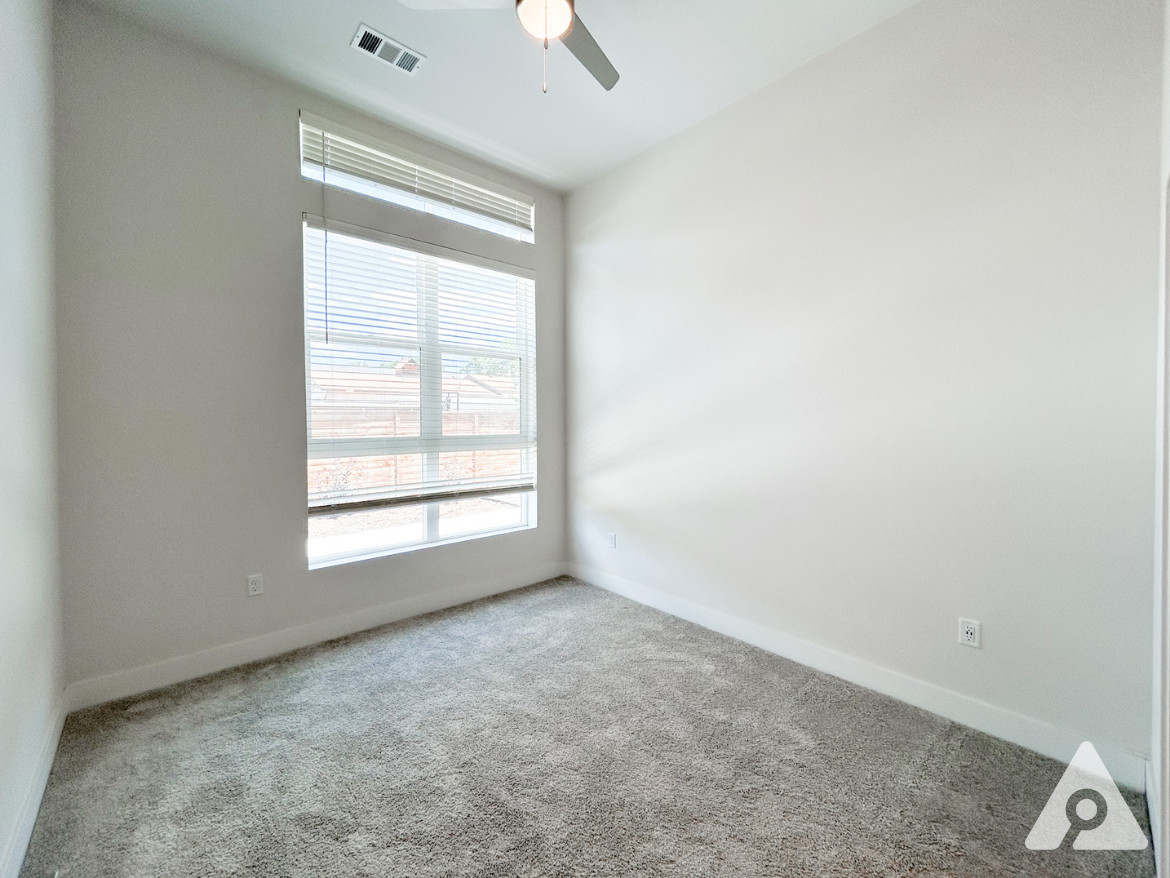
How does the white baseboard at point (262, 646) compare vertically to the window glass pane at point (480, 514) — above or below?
below

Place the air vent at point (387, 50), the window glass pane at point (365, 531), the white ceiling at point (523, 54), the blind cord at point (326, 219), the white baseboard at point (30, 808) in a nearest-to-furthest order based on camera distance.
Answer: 1. the white baseboard at point (30, 808)
2. the white ceiling at point (523, 54)
3. the air vent at point (387, 50)
4. the blind cord at point (326, 219)
5. the window glass pane at point (365, 531)

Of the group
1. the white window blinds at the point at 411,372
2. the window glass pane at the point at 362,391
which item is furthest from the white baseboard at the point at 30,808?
the window glass pane at the point at 362,391

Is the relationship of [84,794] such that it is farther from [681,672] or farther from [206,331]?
[681,672]

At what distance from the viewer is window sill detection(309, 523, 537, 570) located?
280 centimetres

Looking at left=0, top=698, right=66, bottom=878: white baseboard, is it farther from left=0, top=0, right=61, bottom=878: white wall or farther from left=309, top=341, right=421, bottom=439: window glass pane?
left=309, top=341, right=421, bottom=439: window glass pane

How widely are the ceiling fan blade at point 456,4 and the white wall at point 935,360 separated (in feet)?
4.40

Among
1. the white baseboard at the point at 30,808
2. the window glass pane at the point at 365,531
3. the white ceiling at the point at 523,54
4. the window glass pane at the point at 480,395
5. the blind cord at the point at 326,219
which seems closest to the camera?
the white baseboard at the point at 30,808

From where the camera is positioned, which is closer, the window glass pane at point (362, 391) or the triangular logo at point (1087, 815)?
the triangular logo at point (1087, 815)

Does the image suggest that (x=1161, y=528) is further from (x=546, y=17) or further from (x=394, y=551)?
(x=394, y=551)

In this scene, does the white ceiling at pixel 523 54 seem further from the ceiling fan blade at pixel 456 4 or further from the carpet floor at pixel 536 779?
the carpet floor at pixel 536 779

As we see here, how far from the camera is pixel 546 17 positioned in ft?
5.50

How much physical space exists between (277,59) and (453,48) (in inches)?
35.5

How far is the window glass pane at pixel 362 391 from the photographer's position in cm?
274

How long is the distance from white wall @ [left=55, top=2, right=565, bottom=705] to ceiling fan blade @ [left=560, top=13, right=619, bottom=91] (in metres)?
1.65
